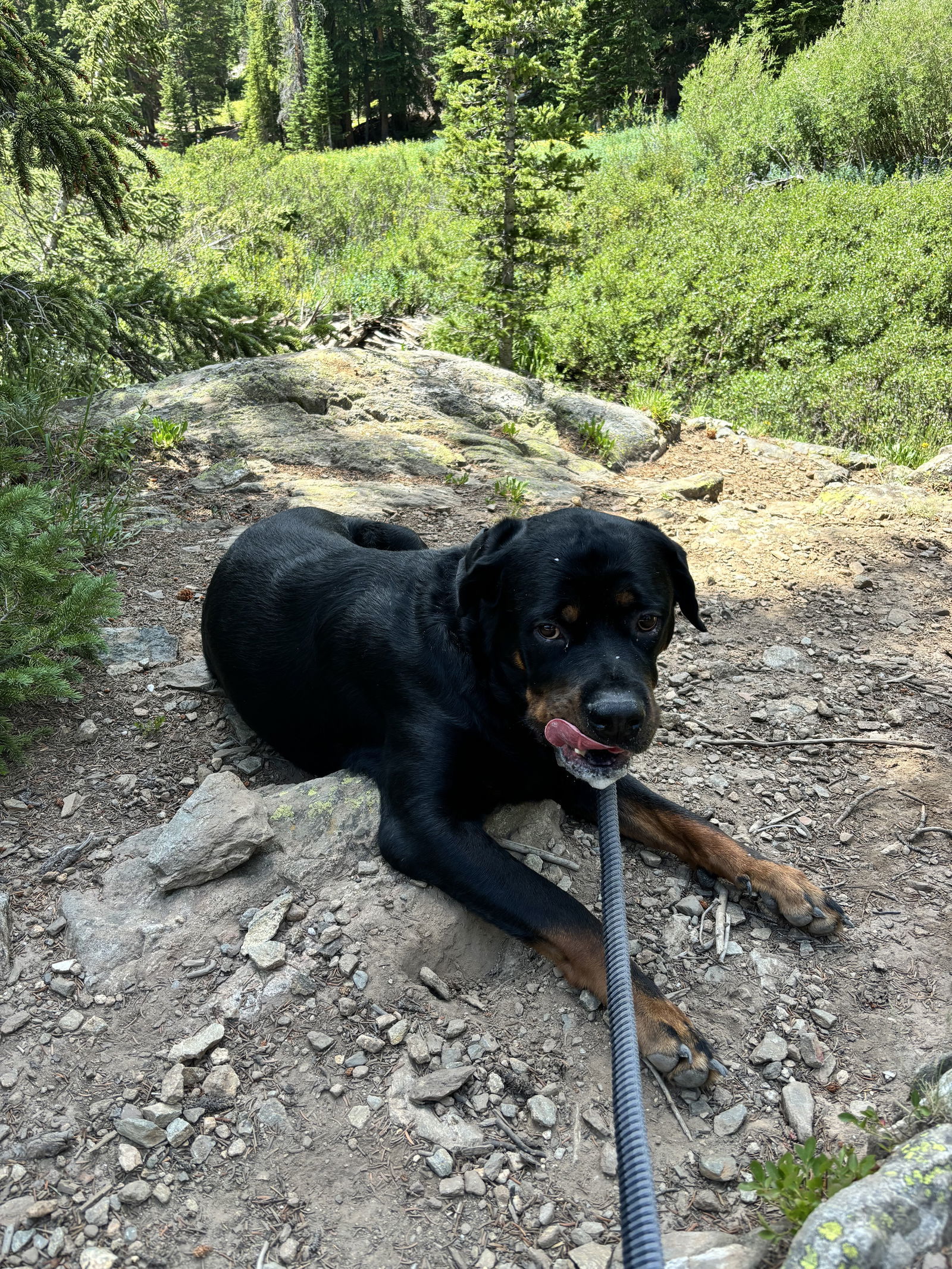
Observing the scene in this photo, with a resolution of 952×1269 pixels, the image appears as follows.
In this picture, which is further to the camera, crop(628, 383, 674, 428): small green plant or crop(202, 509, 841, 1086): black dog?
crop(628, 383, 674, 428): small green plant

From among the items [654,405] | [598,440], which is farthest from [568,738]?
[654,405]

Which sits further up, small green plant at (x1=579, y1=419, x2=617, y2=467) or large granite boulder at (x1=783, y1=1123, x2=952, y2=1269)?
small green plant at (x1=579, y1=419, x2=617, y2=467)

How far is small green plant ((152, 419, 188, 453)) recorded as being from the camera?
596 cm

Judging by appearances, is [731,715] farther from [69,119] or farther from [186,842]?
[69,119]

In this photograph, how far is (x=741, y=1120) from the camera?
2119mm

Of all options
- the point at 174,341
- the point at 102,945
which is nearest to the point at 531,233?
the point at 174,341

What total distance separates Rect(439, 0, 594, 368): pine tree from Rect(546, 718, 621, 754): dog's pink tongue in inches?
349

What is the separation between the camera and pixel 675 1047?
7.11 feet

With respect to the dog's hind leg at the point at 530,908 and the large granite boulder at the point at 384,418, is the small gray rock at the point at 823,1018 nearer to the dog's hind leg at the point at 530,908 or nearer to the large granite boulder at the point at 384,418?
the dog's hind leg at the point at 530,908

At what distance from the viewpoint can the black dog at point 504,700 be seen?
242 cm

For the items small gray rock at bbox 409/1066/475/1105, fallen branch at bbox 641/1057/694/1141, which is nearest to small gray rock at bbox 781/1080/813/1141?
fallen branch at bbox 641/1057/694/1141

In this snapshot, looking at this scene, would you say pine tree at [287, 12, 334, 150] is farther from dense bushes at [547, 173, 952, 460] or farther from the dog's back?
the dog's back

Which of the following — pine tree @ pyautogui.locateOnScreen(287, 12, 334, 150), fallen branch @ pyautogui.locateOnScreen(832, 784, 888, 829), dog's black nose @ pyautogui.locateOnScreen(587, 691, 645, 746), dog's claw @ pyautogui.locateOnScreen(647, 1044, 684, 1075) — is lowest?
dog's claw @ pyautogui.locateOnScreen(647, 1044, 684, 1075)

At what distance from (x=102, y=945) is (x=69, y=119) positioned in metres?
4.23
